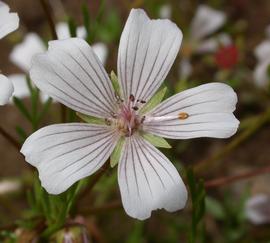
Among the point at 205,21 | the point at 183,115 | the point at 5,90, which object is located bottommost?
the point at 205,21

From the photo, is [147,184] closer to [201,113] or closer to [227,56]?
[201,113]

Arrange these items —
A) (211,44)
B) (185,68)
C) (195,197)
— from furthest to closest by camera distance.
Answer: (211,44) → (185,68) → (195,197)

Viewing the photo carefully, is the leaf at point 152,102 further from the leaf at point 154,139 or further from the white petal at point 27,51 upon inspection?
the white petal at point 27,51

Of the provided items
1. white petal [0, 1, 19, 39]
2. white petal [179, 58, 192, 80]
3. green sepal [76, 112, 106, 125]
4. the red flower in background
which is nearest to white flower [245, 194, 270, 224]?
the red flower in background

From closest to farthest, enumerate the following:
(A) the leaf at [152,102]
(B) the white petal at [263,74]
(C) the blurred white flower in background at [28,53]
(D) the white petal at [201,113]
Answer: (D) the white petal at [201,113] → (A) the leaf at [152,102] → (C) the blurred white flower in background at [28,53] → (B) the white petal at [263,74]

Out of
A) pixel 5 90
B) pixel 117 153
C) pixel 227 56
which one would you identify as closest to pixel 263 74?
pixel 227 56

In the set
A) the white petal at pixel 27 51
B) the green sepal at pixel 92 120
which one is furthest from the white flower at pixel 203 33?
the green sepal at pixel 92 120

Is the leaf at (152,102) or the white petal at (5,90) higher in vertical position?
the white petal at (5,90)
